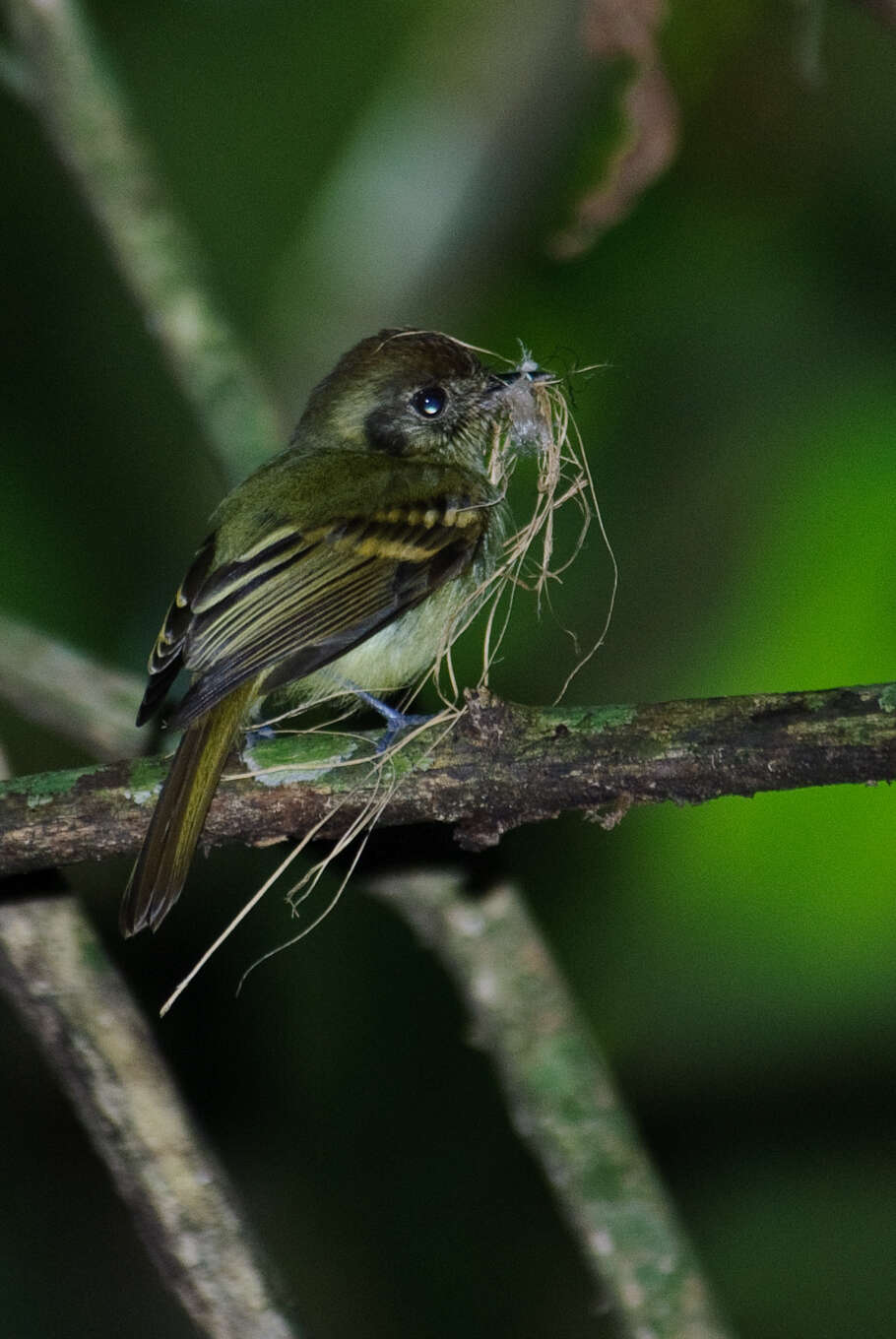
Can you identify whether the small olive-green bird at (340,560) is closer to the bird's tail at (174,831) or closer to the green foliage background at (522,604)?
the bird's tail at (174,831)

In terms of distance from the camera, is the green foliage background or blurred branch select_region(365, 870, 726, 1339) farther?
the green foliage background

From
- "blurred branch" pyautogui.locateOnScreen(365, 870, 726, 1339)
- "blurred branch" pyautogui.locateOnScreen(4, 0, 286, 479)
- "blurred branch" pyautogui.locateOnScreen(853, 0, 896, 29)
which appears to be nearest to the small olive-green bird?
"blurred branch" pyautogui.locateOnScreen(4, 0, 286, 479)

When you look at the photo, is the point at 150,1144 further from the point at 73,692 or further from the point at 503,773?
the point at 73,692

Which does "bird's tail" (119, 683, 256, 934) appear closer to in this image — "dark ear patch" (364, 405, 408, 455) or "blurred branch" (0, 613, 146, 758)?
"blurred branch" (0, 613, 146, 758)

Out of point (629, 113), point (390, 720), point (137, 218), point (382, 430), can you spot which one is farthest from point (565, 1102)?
point (137, 218)

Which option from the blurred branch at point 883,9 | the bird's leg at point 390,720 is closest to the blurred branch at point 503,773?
the bird's leg at point 390,720

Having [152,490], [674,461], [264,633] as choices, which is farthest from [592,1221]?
[152,490]
